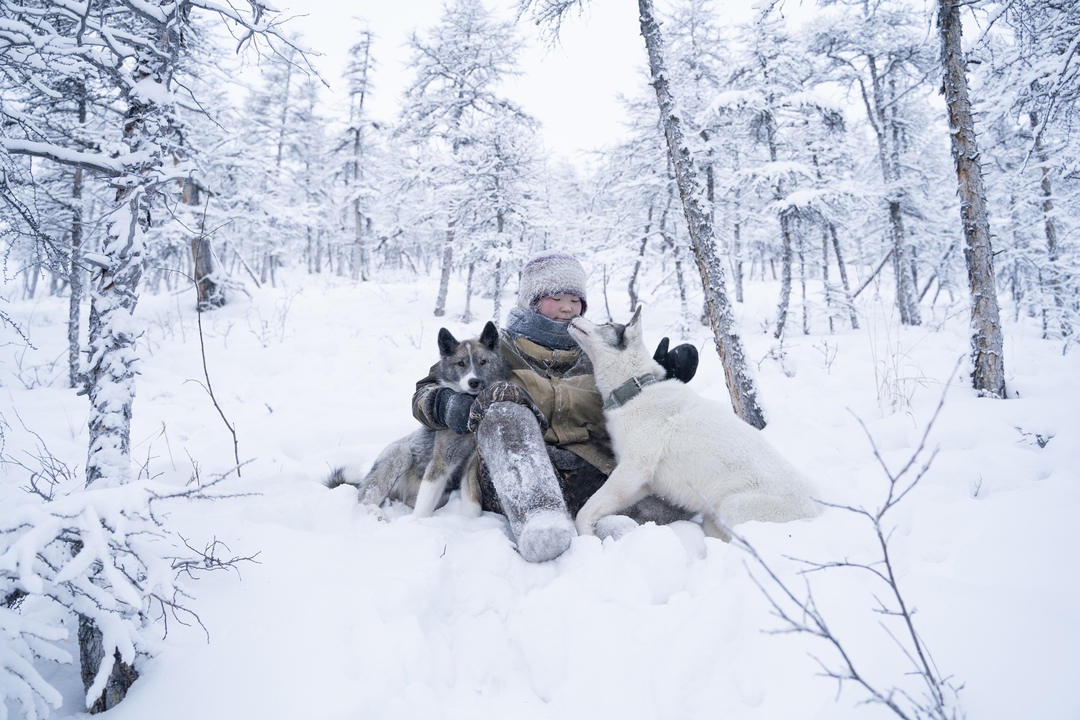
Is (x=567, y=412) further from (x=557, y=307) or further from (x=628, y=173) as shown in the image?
(x=628, y=173)

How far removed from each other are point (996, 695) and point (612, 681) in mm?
1115

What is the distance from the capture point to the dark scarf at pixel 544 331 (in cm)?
393

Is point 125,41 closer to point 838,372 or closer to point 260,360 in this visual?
point 260,360

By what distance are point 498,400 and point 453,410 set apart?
0.49 m

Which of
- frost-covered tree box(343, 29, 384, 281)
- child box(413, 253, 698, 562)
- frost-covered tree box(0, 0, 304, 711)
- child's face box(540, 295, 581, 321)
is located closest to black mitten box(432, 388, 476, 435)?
child box(413, 253, 698, 562)

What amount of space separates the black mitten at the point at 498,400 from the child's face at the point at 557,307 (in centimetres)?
126

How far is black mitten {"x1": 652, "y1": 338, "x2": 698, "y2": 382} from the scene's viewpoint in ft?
11.7

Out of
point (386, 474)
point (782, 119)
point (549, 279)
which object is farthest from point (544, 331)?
point (782, 119)

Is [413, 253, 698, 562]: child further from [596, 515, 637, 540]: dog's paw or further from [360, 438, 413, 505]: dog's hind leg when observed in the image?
[360, 438, 413, 505]: dog's hind leg

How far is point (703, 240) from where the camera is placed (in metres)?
5.86

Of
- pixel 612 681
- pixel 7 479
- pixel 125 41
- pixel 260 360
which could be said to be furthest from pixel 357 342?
pixel 612 681

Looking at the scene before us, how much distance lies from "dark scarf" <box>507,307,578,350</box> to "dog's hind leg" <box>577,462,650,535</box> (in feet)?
4.25

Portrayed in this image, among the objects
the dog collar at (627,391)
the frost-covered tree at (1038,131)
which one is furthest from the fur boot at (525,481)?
the frost-covered tree at (1038,131)

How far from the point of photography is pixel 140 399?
23.7 ft
